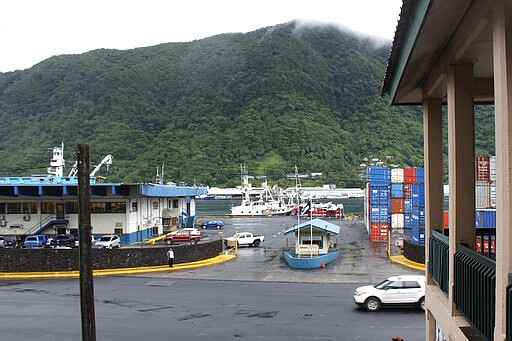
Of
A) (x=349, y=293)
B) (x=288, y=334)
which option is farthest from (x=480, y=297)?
(x=349, y=293)

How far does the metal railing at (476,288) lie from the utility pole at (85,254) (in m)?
6.12

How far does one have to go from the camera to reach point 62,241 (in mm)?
39375

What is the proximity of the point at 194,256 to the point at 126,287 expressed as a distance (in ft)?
28.4

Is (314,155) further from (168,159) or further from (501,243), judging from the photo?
(501,243)

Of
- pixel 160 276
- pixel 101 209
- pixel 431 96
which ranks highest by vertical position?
pixel 431 96

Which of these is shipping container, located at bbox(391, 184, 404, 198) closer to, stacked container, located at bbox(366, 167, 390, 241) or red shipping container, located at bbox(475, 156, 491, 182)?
stacked container, located at bbox(366, 167, 390, 241)

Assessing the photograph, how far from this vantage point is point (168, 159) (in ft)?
553

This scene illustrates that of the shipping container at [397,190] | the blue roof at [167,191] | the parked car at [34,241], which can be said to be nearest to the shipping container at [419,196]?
the shipping container at [397,190]

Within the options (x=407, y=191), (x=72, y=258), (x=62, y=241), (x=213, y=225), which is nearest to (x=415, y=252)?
(x=72, y=258)

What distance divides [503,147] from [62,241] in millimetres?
39383

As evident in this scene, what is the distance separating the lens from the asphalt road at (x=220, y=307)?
1731cm

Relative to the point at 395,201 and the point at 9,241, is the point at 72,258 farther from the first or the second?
the point at 395,201

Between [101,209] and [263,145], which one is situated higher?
[263,145]

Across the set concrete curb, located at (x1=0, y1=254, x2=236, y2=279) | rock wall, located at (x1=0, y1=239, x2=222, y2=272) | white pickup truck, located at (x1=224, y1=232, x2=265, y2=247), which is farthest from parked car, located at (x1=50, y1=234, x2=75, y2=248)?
white pickup truck, located at (x1=224, y1=232, x2=265, y2=247)
